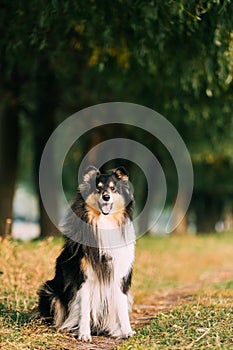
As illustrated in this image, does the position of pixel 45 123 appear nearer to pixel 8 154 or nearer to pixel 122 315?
pixel 8 154

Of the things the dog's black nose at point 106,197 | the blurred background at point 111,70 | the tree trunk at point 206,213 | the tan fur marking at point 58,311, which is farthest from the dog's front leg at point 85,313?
the tree trunk at point 206,213

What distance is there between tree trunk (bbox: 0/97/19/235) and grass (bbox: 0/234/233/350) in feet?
12.1

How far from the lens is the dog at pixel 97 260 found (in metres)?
7.59

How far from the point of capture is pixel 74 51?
44.9ft

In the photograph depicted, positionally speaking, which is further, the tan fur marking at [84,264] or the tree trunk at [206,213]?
the tree trunk at [206,213]

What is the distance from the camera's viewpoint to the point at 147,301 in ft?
37.0

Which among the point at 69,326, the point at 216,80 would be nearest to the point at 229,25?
the point at 216,80

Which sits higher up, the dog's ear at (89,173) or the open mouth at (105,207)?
the dog's ear at (89,173)

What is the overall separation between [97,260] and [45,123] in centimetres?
1079

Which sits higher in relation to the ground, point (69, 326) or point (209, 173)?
point (209, 173)

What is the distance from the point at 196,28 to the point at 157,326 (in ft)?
18.1

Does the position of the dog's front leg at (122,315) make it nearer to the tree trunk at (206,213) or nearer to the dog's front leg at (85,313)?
the dog's front leg at (85,313)

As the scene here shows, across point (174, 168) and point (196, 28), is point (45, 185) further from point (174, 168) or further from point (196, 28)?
point (174, 168)

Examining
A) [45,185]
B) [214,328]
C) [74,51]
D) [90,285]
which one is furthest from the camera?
[45,185]
